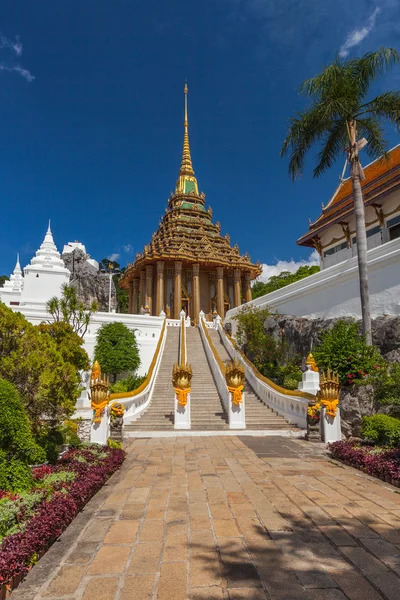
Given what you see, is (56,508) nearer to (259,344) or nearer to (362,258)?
(362,258)

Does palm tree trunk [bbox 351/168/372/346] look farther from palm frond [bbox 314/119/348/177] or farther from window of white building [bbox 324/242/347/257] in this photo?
window of white building [bbox 324/242/347/257]

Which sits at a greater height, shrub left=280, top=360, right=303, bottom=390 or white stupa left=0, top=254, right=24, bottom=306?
white stupa left=0, top=254, right=24, bottom=306

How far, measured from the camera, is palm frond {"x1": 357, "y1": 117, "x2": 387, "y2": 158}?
48.0 feet

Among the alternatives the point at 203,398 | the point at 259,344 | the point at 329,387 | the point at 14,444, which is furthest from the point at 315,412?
the point at 259,344

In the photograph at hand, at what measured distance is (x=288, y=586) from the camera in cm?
298

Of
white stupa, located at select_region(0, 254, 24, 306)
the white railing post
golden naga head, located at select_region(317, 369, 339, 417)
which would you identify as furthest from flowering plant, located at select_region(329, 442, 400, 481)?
white stupa, located at select_region(0, 254, 24, 306)

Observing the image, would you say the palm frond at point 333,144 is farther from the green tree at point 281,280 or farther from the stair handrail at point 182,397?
the green tree at point 281,280

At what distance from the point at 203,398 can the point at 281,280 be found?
3196cm

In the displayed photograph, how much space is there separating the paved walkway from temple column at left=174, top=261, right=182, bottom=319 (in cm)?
2709

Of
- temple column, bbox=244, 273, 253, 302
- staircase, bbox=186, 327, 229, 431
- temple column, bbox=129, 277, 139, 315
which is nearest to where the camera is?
staircase, bbox=186, 327, 229, 431

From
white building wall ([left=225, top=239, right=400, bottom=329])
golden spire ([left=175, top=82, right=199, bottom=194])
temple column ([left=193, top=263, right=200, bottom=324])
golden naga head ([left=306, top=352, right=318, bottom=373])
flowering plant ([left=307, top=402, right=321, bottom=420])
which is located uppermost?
golden spire ([left=175, top=82, right=199, bottom=194])

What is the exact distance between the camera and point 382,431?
329 inches

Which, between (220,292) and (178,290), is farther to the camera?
(220,292)

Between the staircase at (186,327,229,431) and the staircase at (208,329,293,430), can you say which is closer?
the staircase at (208,329,293,430)
